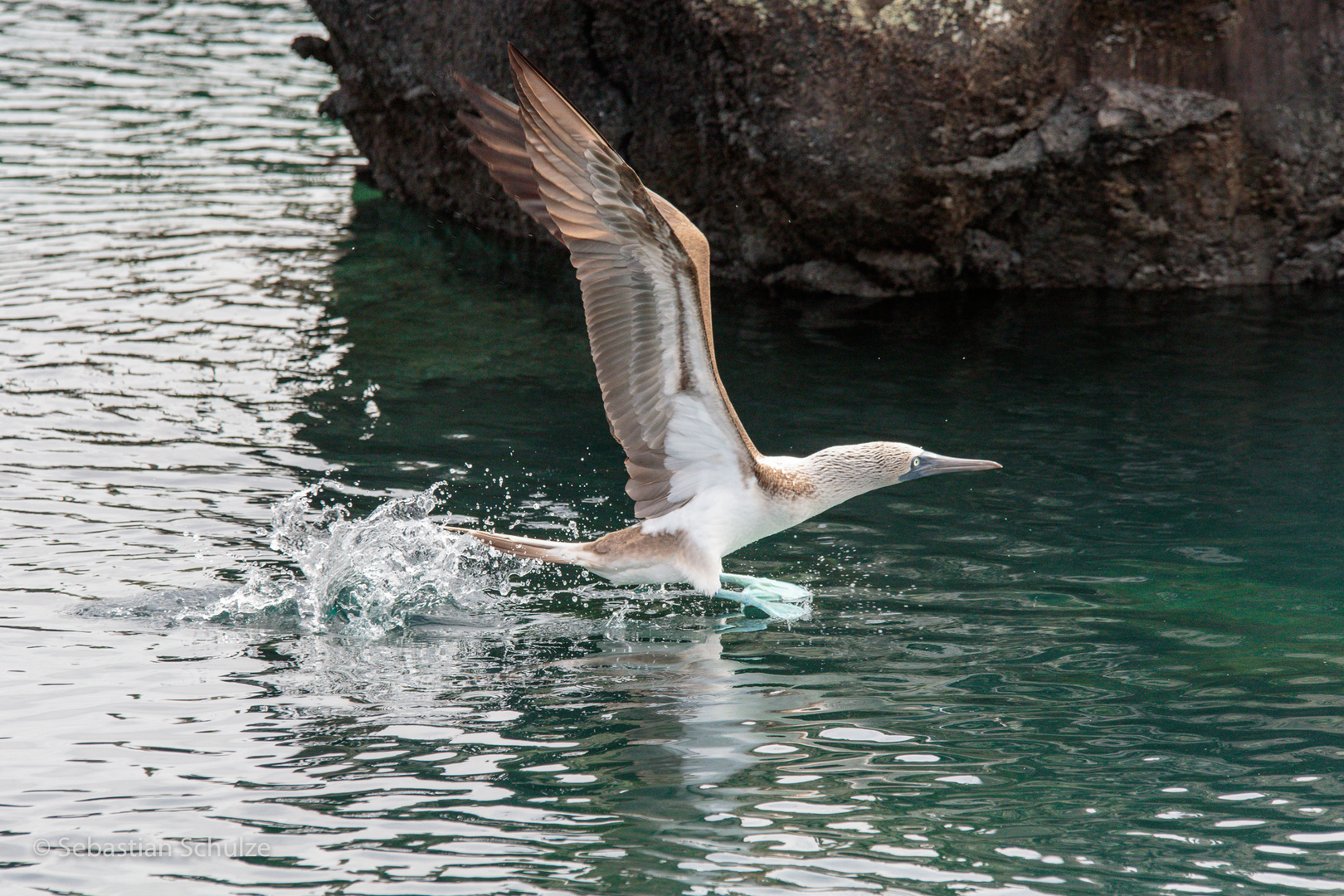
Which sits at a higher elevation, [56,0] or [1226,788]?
[56,0]

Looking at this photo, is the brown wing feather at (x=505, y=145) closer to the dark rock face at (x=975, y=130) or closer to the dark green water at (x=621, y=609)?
the dark green water at (x=621, y=609)

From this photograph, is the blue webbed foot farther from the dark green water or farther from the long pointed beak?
the long pointed beak

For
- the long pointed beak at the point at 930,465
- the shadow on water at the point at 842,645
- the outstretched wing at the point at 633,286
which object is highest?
the outstretched wing at the point at 633,286

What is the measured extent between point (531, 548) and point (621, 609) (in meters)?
0.61

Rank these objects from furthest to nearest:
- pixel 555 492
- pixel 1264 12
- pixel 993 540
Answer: pixel 1264 12 < pixel 555 492 < pixel 993 540

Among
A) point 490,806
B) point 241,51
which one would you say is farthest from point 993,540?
point 241,51

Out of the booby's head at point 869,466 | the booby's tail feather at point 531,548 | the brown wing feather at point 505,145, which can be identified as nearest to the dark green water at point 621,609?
the booby's tail feather at point 531,548

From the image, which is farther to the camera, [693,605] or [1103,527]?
[1103,527]

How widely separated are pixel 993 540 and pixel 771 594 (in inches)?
55.0

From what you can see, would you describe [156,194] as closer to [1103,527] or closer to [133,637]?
[133,637]

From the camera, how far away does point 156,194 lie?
13.1m

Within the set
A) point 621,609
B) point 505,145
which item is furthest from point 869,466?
point 505,145

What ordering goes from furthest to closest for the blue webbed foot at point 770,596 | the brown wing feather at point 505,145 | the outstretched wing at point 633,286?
1. the blue webbed foot at point 770,596
2. the brown wing feather at point 505,145
3. the outstretched wing at point 633,286

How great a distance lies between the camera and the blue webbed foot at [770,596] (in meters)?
6.11
